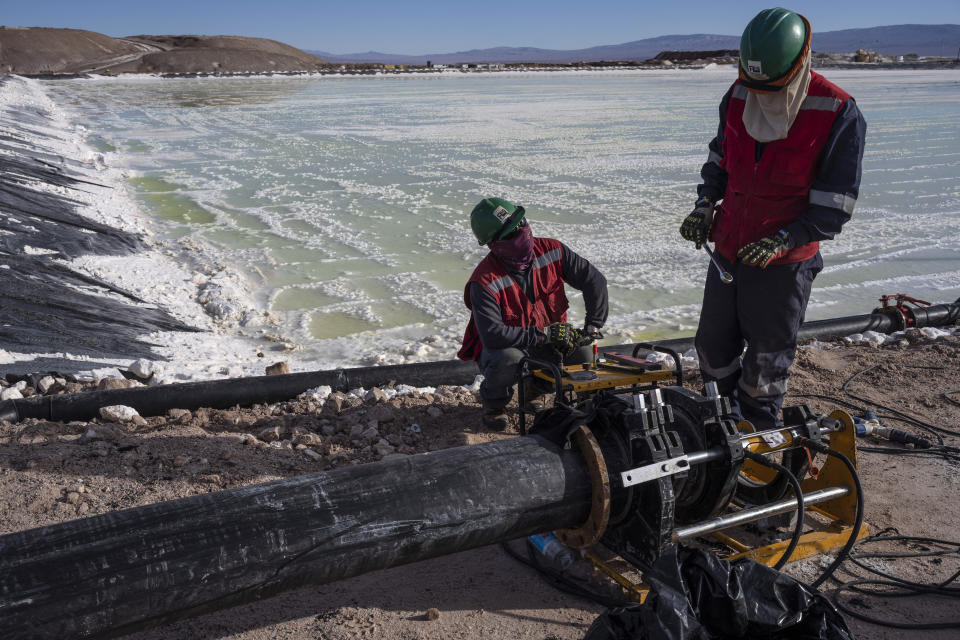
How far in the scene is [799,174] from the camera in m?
3.31

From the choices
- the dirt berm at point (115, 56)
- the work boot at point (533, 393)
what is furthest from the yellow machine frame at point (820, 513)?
the dirt berm at point (115, 56)

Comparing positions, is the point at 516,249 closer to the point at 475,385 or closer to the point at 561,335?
the point at 561,335

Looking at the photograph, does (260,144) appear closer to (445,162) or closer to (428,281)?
(445,162)

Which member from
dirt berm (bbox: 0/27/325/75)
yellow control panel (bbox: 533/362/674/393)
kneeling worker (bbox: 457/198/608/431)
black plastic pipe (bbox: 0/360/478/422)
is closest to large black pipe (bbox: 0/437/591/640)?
yellow control panel (bbox: 533/362/674/393)

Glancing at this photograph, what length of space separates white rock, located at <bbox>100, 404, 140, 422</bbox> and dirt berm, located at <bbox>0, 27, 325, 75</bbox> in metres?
64.7

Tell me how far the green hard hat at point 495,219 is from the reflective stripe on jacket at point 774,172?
94 centimetres

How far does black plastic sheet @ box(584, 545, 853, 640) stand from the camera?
6.55ft

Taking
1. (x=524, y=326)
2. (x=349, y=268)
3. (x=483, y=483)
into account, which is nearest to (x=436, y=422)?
(x=524, y=326)

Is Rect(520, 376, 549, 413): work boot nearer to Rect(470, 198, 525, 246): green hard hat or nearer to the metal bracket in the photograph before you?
Rect(470, 198, 525, 246): green hard hat

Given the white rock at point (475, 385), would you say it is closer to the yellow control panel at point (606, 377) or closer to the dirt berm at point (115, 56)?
the yellow control panel at point (606, 377)

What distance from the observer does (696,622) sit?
1974mm

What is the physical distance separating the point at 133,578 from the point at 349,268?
628 cm

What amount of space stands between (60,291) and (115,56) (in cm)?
7730

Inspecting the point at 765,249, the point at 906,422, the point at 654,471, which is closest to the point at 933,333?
the point at 906,422
